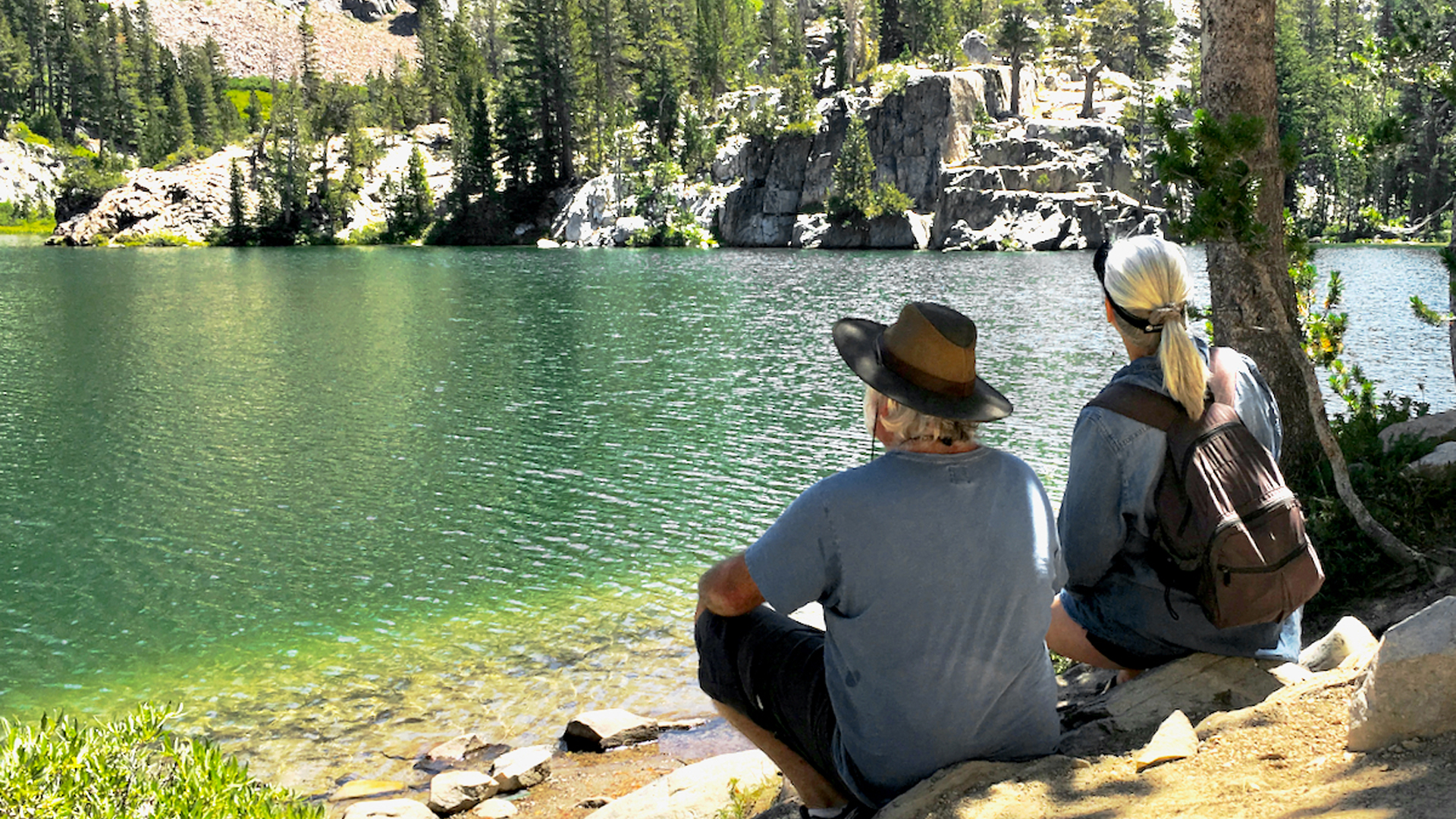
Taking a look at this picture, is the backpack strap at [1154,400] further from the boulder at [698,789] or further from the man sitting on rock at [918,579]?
the boulder at [698,789]

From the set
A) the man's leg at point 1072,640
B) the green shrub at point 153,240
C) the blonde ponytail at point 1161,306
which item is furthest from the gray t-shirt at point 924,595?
the green shrub at point 153,240

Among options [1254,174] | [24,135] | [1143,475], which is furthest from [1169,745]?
[24,135]

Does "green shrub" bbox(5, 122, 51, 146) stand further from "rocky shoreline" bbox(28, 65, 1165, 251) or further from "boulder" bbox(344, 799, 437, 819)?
"boulder" bbox(344, 799, 437, 819)

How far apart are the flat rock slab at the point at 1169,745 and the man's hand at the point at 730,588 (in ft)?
4.42

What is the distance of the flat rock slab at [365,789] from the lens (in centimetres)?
724

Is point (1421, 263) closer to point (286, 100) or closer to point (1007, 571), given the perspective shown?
point (1007, 571)

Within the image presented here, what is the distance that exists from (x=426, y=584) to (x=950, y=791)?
911 cm

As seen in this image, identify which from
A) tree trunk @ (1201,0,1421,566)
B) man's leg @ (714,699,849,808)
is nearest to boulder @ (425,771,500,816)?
man's leg @ (714,699,849,808)

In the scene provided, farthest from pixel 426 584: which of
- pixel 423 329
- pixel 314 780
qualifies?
pixel 423 329

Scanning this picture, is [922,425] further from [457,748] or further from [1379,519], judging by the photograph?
[457,748]

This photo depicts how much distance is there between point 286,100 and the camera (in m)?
104

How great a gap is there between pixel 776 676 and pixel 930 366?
119cm

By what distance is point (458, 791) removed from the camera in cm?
696

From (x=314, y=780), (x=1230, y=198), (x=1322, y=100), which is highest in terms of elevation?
(x=1322, y=100)
